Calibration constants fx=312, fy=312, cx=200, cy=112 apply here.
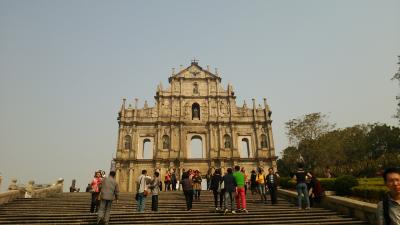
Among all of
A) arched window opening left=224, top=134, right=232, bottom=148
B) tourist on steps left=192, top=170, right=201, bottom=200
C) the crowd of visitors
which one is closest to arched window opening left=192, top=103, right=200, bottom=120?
arched window opening left=224, top=134, right=232, bottom=148

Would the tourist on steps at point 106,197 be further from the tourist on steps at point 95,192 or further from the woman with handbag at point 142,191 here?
the tourist on steps at point 95,192

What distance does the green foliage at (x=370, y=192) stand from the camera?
34.4ft

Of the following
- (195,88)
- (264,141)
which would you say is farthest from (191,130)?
(264,141)

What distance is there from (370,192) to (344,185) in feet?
5.23

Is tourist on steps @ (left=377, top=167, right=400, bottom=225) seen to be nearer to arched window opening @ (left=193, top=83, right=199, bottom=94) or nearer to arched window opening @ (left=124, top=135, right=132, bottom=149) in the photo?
arched window opening @ (left=124, top=135, right=132, bottom=149)

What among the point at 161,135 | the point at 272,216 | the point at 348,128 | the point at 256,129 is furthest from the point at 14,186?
the point at 348,128

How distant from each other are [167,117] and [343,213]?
27.1m

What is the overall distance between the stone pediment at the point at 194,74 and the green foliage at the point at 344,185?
88.9 ft

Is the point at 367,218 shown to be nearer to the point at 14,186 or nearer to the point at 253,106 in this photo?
the point at 14,186

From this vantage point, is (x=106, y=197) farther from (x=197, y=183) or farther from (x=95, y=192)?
(x=197, y=183)

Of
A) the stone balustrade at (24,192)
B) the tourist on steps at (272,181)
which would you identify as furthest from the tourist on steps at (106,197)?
the stone balustrade at (24,192)

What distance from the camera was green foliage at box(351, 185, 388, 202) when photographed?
1049 centimetres

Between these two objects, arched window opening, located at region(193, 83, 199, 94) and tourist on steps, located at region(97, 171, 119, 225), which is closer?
tourist on steps, located at region(97, 171, 119, 225)

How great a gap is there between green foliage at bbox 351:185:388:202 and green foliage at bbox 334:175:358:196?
1.06ft
